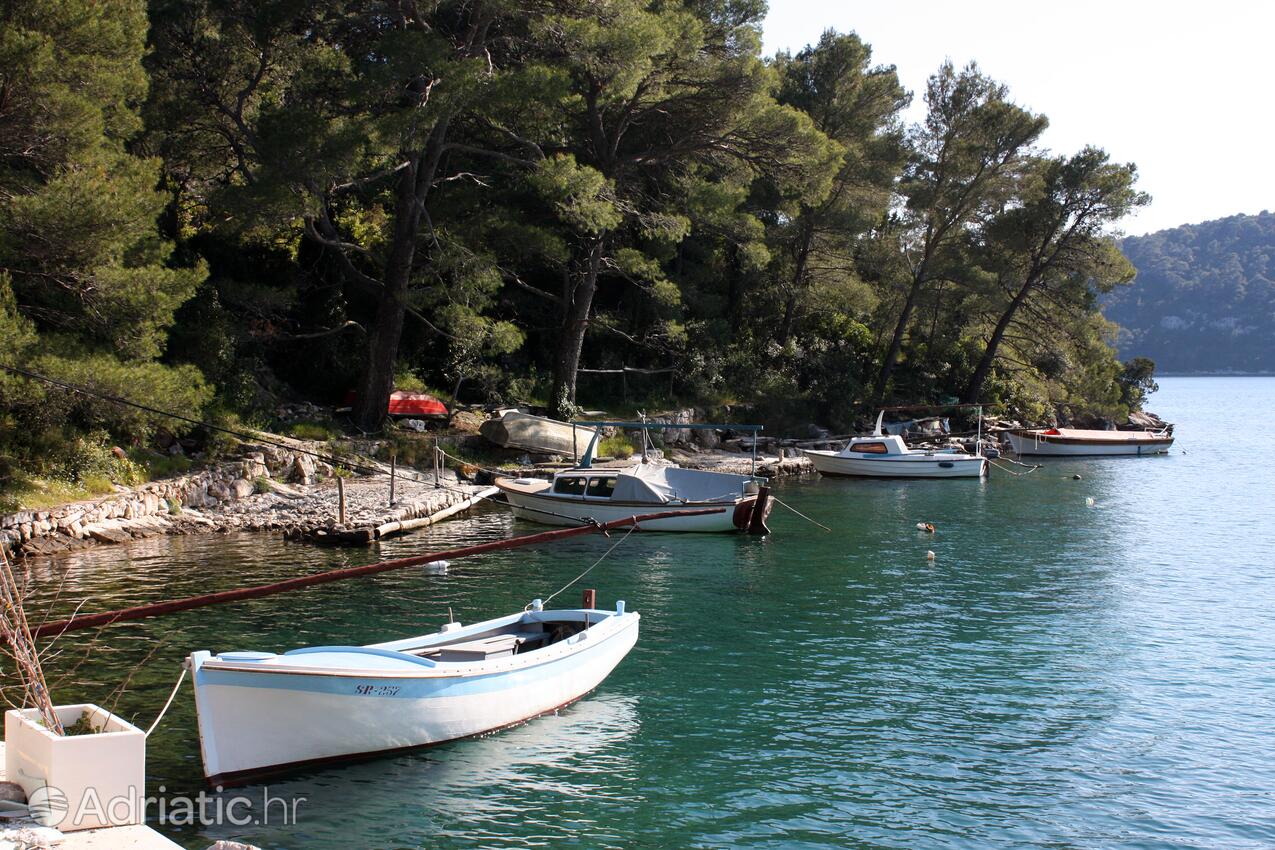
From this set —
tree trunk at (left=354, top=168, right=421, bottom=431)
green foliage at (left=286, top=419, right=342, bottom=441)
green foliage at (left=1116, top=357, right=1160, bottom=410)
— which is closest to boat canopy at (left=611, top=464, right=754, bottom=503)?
Result: green foliage at (left=286, top=419, right=342, bottom=441)

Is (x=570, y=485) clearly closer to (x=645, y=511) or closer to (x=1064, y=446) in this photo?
(x=645, y=511)

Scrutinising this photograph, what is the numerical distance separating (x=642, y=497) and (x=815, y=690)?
42.2 ft

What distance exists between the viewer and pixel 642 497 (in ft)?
90.0

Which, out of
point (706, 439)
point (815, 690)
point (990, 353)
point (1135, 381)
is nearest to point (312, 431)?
point (706, 439)

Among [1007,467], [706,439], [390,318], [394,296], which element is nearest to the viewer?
[394,296]

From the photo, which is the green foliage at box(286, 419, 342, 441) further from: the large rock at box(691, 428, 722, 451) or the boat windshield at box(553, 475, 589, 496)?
the large rock at box(691, 428, 722, 451)

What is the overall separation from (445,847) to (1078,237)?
53610 mm

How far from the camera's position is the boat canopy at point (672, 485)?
1082 inches

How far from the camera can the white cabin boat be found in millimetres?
42719

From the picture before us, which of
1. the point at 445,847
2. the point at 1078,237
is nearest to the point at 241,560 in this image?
the point at 445,847

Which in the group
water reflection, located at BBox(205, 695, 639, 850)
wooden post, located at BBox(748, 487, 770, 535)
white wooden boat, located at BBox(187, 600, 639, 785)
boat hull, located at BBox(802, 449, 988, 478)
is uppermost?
boat hull, located at BBox(802, 449, 988, 478)

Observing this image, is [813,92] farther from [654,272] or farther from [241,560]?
[241,560]

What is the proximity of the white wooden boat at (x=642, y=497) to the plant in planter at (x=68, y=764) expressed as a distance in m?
19.0

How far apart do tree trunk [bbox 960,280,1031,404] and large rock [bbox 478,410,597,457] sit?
2980cm
